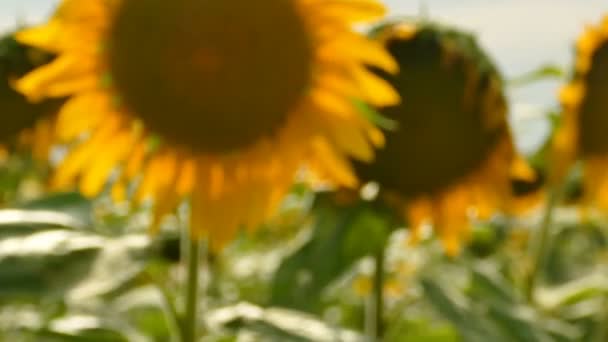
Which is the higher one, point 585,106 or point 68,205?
point 585,106

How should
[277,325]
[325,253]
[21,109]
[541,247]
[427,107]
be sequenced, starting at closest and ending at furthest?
[277,325] < [325,253] < [427,107] < [541,247] < [21,109]

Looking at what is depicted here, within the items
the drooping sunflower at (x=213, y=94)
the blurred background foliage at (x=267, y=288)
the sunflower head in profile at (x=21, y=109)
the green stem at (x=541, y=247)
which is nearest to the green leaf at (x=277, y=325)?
the blurred background foliage at (x=267, y=288)

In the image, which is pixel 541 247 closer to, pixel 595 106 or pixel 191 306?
pixel 595 106

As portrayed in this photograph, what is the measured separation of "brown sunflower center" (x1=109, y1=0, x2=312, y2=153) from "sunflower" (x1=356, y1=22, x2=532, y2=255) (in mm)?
136

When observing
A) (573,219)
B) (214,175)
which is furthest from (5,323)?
(573,219)

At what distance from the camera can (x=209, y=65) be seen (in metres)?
1.25

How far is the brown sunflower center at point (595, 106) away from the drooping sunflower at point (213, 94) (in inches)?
17.7

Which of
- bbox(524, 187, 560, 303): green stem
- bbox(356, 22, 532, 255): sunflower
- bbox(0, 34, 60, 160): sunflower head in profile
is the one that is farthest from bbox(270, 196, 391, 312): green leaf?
bbox(0, 34, 60, 160): sunflower head in profile

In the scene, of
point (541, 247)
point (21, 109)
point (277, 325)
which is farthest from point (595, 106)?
point (21, 109)

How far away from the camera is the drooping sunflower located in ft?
4.11

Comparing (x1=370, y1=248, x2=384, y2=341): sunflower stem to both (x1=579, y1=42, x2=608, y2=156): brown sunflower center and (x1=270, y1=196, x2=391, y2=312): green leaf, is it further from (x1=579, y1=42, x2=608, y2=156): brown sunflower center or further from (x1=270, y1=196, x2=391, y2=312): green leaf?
(x1=579, y1=42, x2=608, y2=156): brown sunflower center

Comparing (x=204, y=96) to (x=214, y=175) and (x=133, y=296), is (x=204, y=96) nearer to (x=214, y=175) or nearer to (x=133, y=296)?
(x=214, y=175)

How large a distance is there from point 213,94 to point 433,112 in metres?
0.31

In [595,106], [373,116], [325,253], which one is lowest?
[325,253]
